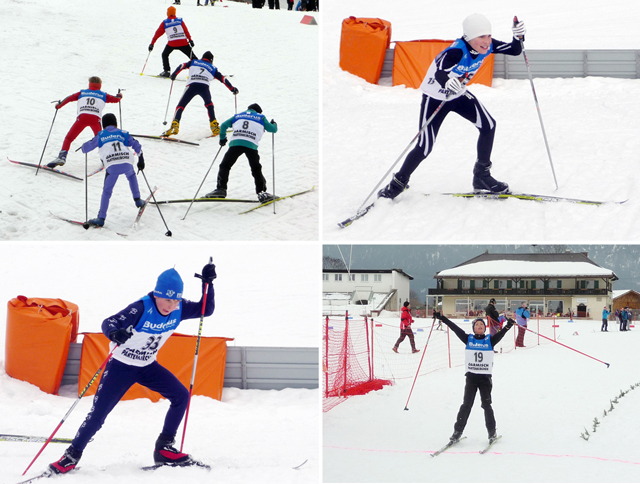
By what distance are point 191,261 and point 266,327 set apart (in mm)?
3556

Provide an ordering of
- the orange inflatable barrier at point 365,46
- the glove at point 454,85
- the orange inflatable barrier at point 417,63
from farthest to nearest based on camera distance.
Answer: the orange inflatable barrier at point 365,46
the orange inflatable barrier at point 417,63
the glove at point 454,85

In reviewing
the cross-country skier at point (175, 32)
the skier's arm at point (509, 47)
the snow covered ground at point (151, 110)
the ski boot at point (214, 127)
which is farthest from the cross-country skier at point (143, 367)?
the cross-country skier at point (175, 32)

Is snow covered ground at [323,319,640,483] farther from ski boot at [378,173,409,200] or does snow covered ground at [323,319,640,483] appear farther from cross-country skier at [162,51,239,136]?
cross-country skier at [162,51,239,136]

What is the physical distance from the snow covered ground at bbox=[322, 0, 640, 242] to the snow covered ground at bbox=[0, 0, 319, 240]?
1.89ft

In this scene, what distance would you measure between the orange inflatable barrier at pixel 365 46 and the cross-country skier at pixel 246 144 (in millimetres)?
4831

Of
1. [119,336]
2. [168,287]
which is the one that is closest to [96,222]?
[168,287]

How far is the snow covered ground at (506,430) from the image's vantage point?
373 centimetres

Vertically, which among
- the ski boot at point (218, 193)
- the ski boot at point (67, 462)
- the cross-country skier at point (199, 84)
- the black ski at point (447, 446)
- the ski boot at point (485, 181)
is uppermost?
the cross-country skier at point (199, 84)

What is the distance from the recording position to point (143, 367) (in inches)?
144

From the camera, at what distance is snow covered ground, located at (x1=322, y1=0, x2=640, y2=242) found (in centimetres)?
502

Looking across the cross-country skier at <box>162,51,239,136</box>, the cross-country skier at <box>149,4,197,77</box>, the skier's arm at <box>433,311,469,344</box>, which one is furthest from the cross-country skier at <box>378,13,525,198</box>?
the cross-country skier at <box>149,4,197,77</box>

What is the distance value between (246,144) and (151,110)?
3844 mm

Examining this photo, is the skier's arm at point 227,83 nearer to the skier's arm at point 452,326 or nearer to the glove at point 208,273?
the glove at point 208,273

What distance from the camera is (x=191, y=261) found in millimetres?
12242
